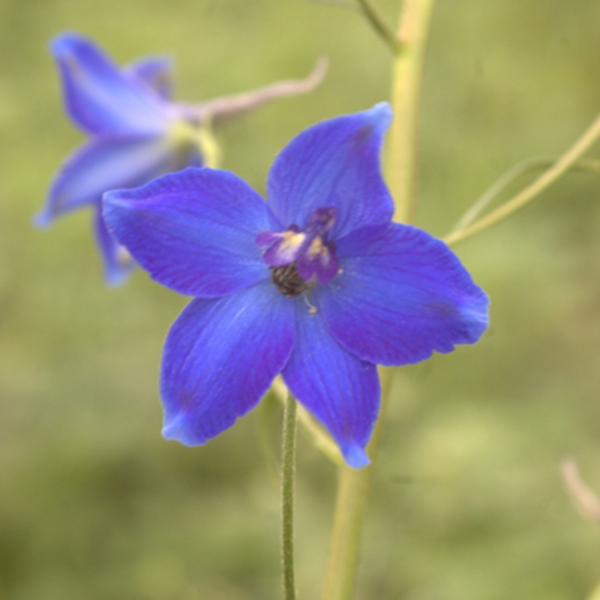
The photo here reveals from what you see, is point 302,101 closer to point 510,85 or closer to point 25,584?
point 510,85

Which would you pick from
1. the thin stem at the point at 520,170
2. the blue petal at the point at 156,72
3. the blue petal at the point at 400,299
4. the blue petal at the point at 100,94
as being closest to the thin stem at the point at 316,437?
the blue petal at the point at 400,299

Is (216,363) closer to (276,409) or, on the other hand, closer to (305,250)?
(305,250)

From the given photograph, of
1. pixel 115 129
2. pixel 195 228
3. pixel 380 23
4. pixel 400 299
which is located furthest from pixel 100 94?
pixel 400 299

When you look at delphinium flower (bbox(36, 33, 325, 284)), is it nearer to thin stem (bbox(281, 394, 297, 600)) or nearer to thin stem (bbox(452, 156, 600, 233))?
thin stem (bbox(452, 156, 600, 233))

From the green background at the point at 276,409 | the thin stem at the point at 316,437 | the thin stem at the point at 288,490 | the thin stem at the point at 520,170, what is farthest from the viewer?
the green background at the point at 276,409

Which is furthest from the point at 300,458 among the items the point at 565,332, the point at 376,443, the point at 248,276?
the point at 248,276

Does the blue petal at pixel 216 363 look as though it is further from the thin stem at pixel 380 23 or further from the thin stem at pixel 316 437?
the thin stem at pixel 380 23
